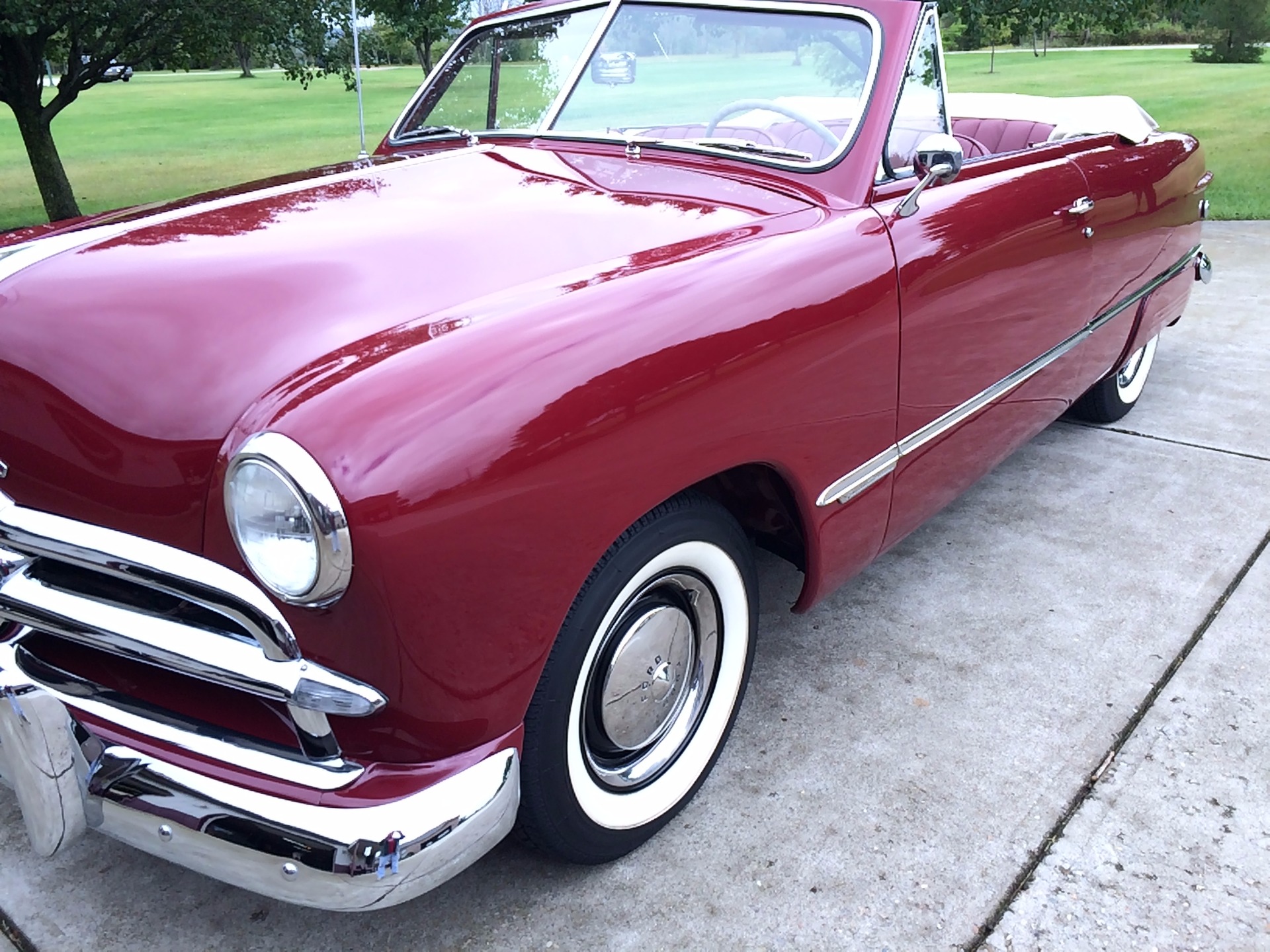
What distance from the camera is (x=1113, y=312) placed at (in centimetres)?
351

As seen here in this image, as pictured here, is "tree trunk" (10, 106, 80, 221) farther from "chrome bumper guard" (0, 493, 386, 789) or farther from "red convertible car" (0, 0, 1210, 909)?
"chrome bumper guard" (0, 493, 386, 789)

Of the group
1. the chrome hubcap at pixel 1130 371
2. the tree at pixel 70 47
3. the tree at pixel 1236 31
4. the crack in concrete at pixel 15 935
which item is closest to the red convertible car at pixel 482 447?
the crack in concrete at pixel 15 935

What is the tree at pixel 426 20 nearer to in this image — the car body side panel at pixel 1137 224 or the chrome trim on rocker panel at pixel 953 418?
the car body side panel at pixel 1137 224

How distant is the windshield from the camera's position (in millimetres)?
2600

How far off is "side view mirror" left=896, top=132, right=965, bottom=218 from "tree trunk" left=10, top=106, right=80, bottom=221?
9434 mm

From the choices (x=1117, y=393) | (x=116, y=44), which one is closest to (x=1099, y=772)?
(x=1117, y=393)

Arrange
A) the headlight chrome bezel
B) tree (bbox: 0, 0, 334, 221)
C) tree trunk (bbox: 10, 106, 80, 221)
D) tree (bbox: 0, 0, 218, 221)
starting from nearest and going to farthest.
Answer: the headlight chrome bezel < tree (bbox: 0, 0, 218, 221) < tree (bbox: 0, 0, 334, 221) < tree trunk (bbox: 10, 106, 80, 221)

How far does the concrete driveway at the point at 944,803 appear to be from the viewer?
1899 mm

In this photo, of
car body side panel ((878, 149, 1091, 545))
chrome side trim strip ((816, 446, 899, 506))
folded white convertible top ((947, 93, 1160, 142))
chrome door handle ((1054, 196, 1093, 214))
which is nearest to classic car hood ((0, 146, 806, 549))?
car body side panel ((878, 149, 1091, 545))

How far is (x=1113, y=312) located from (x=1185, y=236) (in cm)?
83

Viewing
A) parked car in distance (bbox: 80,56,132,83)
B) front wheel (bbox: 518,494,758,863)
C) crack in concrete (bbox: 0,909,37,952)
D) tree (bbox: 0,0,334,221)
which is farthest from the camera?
parked car in distance (bbox: 80,56,132,83)

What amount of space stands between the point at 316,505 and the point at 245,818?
481mm

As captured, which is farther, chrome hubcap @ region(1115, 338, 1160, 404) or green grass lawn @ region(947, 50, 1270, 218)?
green grass lawn @ region(947, 50, 1270, 218)

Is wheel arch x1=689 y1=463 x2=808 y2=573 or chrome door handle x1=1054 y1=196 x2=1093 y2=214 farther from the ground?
chrome door handle x1=1054 y1=196 x2=1093 y2=214
